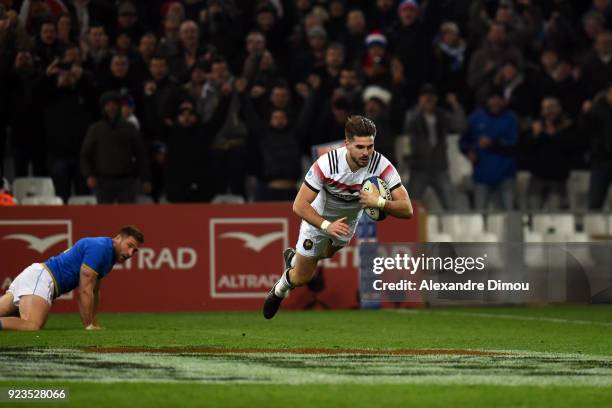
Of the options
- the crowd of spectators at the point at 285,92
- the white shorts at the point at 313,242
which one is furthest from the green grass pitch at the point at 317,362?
the crowd of spectators at the point at 285,92

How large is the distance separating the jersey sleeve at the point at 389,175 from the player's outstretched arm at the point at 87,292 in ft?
11.9

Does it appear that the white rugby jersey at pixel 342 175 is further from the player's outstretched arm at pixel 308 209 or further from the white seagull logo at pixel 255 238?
the white seagull logo at pixel 255 238

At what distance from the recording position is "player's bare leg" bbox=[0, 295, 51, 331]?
555 inches

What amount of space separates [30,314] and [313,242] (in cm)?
327

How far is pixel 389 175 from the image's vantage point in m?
12.9

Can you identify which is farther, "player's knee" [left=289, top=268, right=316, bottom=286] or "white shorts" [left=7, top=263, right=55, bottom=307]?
"white shorts" [left=7, top=263, right=55, bottom=307]

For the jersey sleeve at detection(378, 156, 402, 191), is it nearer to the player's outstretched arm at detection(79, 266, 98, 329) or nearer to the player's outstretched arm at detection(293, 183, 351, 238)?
the player's outstretched arm at detection(293, 183, 351, 238)

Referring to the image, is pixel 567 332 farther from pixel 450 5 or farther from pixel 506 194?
pixel 450 5

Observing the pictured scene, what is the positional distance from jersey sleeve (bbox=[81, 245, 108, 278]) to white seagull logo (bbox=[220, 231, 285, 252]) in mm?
4728

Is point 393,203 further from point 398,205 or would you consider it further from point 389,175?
point 389,175

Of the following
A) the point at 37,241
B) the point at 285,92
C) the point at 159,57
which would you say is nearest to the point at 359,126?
the point at 285,92

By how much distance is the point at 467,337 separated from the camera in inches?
568

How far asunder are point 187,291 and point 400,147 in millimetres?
4459

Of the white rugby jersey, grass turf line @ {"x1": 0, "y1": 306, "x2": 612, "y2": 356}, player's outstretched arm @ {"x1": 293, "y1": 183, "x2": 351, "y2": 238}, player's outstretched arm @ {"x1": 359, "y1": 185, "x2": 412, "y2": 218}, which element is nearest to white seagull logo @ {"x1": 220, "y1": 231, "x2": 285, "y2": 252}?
grass turf line @ {"x1": 0, "y1": 306, "x2": 612, "y2": 356}
